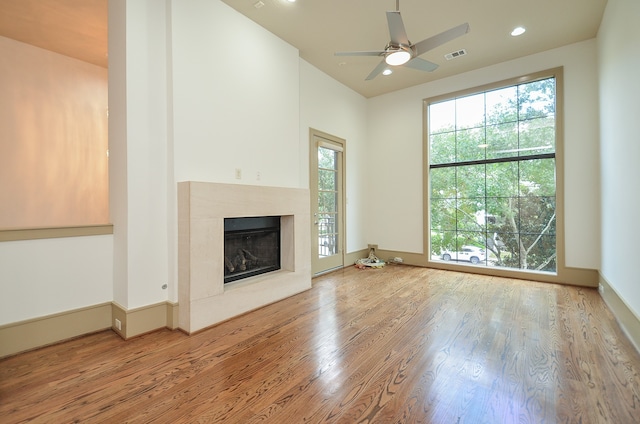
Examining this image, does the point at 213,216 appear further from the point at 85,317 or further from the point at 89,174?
the point at 89,174

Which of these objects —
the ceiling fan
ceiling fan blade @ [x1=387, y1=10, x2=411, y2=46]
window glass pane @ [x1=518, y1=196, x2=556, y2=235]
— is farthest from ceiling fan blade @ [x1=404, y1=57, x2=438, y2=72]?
window glass pane @ [x1=518, y1=196, x2=556, y2=235]

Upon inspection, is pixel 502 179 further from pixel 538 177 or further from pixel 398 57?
pixel 398 57

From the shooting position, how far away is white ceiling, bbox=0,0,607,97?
323 cm

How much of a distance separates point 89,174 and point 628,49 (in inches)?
268

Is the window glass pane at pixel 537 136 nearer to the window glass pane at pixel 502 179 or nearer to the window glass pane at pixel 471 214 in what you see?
the window glass pane at pixel 502 179

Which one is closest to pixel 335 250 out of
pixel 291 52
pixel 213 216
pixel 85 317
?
pixel 213 216

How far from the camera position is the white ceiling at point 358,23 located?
10.6 feet

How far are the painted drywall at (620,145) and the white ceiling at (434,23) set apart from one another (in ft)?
1.41

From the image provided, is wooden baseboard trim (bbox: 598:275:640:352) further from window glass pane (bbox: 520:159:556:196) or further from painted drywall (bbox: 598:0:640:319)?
window glass pane (bbox: 520:159:556:196)

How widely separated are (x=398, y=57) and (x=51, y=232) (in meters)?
3.67

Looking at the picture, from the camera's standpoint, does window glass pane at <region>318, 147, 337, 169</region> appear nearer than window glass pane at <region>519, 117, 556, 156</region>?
No

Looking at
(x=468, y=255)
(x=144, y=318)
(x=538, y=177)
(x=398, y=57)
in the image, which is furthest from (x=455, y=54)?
(x=144, y=318)

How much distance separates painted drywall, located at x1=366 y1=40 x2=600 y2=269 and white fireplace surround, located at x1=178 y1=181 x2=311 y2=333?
3.01 meters

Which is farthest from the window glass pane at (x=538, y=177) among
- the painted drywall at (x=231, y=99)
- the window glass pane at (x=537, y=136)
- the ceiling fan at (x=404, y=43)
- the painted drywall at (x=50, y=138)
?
the painted drywall at (x=50, y=138)
